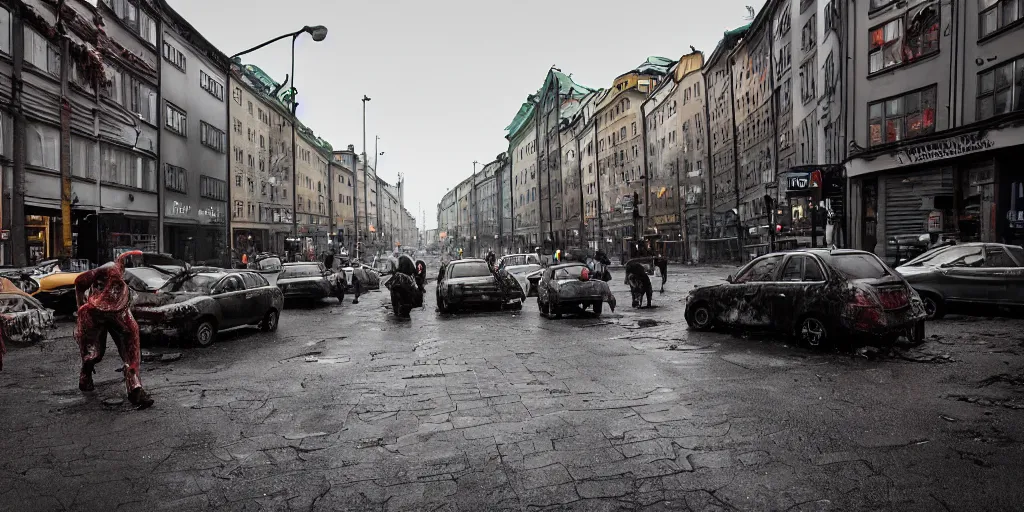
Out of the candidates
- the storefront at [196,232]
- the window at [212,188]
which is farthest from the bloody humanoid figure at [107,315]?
the window at [212,188]

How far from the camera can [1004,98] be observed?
19453 mm

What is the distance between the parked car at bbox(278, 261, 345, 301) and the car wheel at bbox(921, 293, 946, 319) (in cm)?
1685

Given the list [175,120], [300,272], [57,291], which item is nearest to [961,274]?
[300,272]

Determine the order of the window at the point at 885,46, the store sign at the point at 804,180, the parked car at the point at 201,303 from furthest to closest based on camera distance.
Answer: the store sign at the point at 804,180, the window at the point at 885,46, the parked car at the point at 201,303

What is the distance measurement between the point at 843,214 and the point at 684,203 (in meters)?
30.1

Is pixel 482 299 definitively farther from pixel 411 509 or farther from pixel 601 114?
pixel 601 114

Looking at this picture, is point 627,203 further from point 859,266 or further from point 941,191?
point 859,266

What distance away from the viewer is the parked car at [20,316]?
36.4 ft

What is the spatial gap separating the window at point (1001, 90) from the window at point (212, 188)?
1579 inches

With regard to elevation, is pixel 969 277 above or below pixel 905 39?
below

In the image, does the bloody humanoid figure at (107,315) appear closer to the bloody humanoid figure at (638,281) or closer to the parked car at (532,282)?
the bloody humanoid figure at (638,281)

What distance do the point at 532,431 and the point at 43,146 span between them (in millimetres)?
25636

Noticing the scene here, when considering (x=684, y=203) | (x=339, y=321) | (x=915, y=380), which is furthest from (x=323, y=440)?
(x=684, y=203)

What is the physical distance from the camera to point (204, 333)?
11.3m
